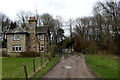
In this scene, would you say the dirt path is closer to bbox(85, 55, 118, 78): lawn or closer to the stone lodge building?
bbox(85, 55, 118, 78): lawn

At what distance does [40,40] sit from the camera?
27984 millimetres

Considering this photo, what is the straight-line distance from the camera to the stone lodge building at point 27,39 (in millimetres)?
26500

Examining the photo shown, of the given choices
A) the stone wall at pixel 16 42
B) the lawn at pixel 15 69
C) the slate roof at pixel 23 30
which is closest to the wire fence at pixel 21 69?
the lawn at pixel 15 69

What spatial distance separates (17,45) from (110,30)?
72.8ft

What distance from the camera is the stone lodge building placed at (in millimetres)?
26500

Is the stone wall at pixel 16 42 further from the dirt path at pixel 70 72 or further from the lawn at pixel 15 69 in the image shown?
the dirt path at pixel 70 72

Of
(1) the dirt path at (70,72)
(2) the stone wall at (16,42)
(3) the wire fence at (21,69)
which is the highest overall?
(2) the stone wall at (16,42)

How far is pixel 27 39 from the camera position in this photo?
27891 millimetres

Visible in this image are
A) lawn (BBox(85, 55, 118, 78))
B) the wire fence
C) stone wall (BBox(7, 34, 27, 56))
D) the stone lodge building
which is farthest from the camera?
the stone lodge building

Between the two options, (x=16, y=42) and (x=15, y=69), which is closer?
(x=15, y=69)

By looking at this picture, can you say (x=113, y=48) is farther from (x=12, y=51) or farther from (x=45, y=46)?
(x=12, y=51)

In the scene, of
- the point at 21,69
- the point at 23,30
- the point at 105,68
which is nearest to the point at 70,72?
the point at 105,68

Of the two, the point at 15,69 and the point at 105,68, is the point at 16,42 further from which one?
the point at 105,68

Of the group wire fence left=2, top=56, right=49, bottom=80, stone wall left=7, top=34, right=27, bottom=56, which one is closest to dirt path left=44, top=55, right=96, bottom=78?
wire fence left=2, top=56, right=49, bottom=80
